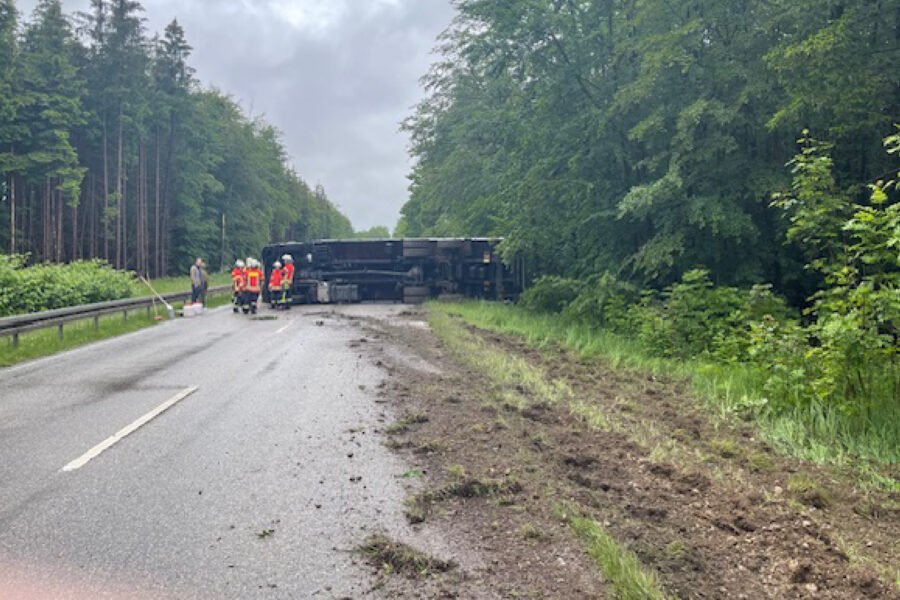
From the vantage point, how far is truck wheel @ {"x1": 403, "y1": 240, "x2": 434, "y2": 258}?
1083 inches

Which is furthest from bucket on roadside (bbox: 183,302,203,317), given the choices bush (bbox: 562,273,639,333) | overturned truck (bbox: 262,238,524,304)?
bush (bbox: 562,273,639,333)

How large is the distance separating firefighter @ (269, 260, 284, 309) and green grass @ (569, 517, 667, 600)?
2171cm

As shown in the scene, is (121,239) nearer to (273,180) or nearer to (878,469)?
(273,180)

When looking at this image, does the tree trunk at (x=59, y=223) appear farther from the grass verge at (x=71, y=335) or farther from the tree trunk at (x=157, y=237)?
the grass verge at (x=71, y=335)

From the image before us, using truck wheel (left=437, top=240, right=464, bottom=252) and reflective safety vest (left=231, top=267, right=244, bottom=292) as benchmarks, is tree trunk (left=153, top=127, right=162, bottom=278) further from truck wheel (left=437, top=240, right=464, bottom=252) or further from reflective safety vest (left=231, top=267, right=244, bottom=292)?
truck wheel (left=437, top=240, right=464, bottom=252)

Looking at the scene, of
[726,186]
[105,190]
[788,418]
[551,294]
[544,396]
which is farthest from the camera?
[105,190]

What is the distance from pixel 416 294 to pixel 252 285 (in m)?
7.61

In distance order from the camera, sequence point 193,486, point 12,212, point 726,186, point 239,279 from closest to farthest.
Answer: point 193,486, point 726,186, point 239,279, point 12,212

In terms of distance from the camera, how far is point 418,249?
27.6 metres

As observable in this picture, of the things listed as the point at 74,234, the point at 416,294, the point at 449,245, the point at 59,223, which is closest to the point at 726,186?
the point at 449,245

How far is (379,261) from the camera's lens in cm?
2795

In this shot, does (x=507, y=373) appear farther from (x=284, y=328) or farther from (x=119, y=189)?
(x=119, y=189)

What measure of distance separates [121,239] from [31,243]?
5882 mm

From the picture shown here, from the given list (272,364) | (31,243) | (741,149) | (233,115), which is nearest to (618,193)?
(741,149)
